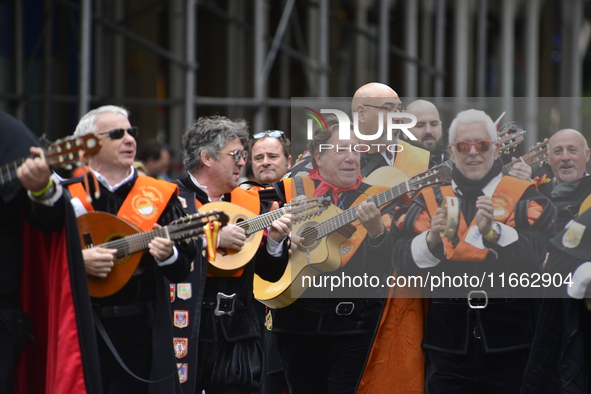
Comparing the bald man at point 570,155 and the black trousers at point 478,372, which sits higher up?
the bald man at point 570,155

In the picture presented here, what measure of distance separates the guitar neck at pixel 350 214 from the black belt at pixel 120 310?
0.91 meters

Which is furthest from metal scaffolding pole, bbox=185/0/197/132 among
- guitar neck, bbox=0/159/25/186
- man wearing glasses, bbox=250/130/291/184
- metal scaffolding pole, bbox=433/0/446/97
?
guitar neck, bbox=0/159/25/186

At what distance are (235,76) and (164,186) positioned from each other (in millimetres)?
9780

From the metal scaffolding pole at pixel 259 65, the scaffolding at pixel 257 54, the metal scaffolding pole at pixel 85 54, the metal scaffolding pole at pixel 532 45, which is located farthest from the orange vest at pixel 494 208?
the metal scaffolding pole at pixel 532 45

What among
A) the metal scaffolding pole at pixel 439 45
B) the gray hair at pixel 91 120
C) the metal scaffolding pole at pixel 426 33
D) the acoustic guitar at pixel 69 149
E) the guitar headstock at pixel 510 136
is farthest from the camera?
the metal scaffolding pole at pixel 426 33

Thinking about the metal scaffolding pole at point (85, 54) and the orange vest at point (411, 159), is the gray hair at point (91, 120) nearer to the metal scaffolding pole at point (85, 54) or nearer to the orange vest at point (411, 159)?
the orange vest at point (411, 159)

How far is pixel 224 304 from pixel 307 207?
25.9 inches

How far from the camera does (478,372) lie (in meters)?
4.09

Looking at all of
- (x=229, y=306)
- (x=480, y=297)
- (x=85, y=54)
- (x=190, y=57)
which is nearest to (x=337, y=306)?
(x=229, y=306)

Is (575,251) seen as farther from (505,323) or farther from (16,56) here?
(16,56)

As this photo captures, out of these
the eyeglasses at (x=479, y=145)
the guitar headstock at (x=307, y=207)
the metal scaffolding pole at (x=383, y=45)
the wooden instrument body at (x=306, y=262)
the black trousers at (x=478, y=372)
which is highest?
the metal scaffolding pole at (x=383, y=45)

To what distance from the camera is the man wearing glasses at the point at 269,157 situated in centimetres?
552

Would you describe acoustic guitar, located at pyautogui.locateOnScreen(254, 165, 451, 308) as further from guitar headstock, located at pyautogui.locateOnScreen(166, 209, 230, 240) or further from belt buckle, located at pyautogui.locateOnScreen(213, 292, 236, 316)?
guitar headstock, located at pyautogui.locateOnScreen(166, 209, 230, 240)

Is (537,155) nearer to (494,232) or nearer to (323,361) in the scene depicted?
(494,232)
